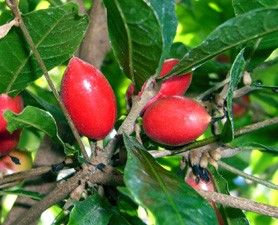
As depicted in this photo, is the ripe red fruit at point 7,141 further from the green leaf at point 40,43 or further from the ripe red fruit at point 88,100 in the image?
the ripe red fruit at point 88,100

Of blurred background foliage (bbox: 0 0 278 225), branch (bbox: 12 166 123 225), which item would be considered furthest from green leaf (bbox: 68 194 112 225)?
blurred background foliage (bbox: 0 0 278 225)

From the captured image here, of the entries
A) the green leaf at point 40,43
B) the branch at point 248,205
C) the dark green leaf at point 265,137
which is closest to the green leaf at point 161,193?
the branch at point 248,205

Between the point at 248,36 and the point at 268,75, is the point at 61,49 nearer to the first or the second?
the point at 248,36

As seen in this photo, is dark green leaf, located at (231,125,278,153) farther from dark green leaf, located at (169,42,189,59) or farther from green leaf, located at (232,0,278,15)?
green leaf, located at (232,0,278,15)

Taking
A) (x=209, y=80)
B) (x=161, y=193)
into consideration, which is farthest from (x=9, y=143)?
(x=209, y=80)

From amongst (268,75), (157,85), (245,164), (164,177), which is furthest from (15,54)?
(268,75)

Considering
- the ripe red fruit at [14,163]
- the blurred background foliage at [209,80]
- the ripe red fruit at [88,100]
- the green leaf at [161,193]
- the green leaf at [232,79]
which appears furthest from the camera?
the blurred background foliage at [209,80]
